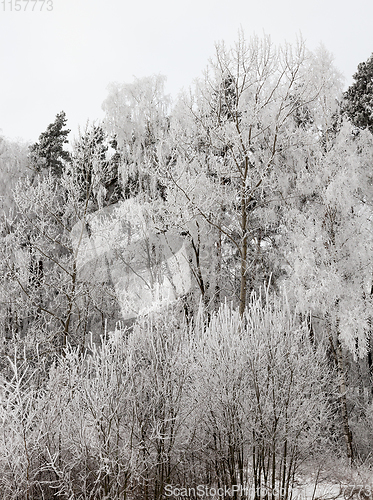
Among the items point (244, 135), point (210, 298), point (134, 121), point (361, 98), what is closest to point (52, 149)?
point (134, 121)

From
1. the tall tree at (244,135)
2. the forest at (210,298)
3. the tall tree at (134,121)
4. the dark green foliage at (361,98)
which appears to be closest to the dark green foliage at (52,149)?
the forest at (210,298)

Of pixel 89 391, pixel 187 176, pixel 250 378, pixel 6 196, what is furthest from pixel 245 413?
pixel 6 196

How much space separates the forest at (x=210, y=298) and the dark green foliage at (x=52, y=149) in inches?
3.7

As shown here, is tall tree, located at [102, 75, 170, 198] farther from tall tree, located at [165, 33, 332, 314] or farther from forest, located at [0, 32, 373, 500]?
tall tree, located at [165, 33, 332, 314]

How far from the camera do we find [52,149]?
845 inches

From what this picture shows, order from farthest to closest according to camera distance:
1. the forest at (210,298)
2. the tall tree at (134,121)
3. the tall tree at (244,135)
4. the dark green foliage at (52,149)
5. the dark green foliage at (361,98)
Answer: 1. the dark green foliage at (52,149)
2. the tall tree at (134,121)
3. the dark green foliage at (361,98)
4. the tall tree at (244,135)
5. the forest at (210,298)

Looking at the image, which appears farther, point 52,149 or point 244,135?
point 52,149

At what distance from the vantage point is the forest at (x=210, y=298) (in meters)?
5.93

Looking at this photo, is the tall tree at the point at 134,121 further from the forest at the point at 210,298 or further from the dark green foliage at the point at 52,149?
the dark green foliage at the point at 52,149

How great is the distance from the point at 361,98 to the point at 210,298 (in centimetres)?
841

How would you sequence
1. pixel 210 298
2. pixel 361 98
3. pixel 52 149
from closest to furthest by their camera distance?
pixel 210 298 → pixel 361 98 → pixel 52 149

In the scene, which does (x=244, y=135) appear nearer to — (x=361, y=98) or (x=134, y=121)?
(x=361, y=98)

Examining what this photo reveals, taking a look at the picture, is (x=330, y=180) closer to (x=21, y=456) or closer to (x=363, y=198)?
(x=363, y=198)

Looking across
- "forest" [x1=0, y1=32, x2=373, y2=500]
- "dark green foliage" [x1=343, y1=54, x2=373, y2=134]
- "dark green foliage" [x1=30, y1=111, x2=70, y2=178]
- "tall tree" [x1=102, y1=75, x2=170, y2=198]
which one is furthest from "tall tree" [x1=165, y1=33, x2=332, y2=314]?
"dark green foliage" [x1=30, y1=111, x2=70, y2=178]
